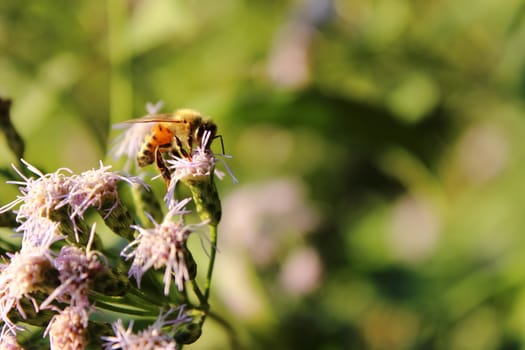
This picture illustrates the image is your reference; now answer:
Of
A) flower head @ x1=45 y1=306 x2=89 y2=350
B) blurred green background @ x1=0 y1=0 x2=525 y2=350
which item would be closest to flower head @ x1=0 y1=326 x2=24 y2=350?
flower head @ x1=45 y1=306 x2=89 y2=350

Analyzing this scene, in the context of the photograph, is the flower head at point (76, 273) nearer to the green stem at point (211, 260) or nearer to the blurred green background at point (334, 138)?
the green stem at point (211, 260)

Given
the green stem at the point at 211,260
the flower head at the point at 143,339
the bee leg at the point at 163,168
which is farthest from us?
the bee leg at the point at 163,168

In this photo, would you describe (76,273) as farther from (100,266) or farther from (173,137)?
(173,137)

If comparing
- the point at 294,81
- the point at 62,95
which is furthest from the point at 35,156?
the point at 294,81

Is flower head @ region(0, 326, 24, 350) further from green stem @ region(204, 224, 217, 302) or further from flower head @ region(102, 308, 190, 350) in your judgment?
green stem @ region(204, 224, 217, 302)

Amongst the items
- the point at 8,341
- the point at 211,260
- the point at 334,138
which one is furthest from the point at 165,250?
the point at 334,138

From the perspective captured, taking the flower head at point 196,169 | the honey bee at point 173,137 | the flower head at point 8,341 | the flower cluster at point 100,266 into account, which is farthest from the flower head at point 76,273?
the honey bee at point 173,137
